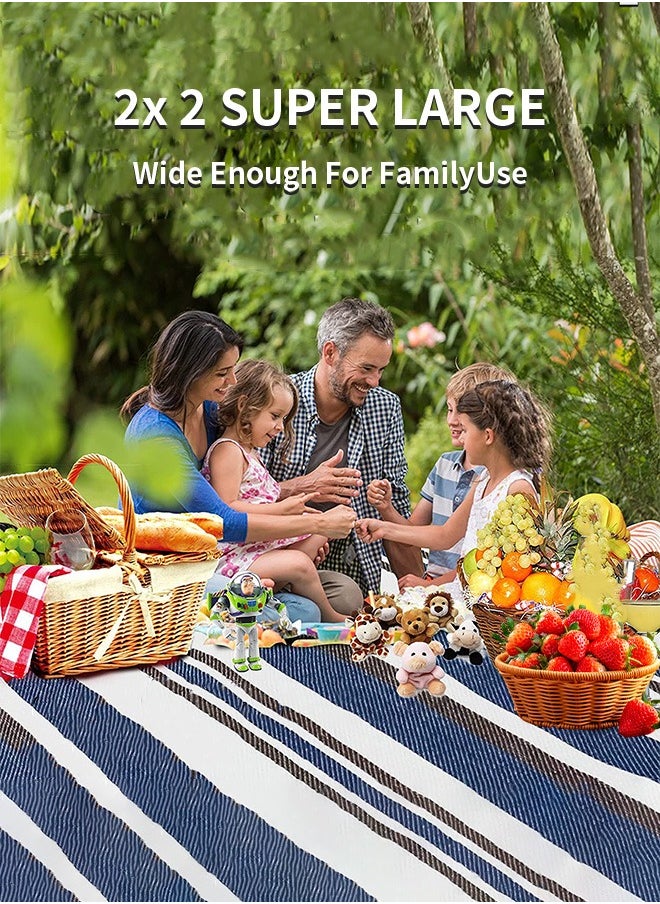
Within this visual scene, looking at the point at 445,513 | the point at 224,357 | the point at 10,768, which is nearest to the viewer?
the point at 10,768

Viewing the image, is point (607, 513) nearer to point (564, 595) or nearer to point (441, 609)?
point (564, 595)

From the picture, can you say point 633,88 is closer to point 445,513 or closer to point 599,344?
point 599,344

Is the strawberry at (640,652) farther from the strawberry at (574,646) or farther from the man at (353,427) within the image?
the man at (353,427)

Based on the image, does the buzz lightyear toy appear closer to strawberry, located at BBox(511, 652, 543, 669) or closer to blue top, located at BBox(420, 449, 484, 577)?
strawberry, located at BBox(511, 652, 543, 669)

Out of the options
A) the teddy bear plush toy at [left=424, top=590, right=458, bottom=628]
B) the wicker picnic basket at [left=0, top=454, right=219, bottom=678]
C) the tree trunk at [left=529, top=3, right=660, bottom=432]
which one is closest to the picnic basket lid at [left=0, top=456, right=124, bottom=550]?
the wicker picnic basket at [left=0, top=454, right=219, bottom=678]

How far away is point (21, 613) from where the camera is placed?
1465 millimetres

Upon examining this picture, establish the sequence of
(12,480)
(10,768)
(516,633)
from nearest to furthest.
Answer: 1. (10,768)
2. (516,633)
3. (12,480)

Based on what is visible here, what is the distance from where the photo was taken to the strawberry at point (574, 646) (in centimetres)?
136

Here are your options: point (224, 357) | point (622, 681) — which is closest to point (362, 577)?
point (224, 357)

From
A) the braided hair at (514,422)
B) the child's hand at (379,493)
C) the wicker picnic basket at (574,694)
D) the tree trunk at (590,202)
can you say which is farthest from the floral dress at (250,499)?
the tree trunk at (590,202)

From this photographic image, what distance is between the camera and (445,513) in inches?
102

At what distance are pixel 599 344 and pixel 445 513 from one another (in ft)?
4.16

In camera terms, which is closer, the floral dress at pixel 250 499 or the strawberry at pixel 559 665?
the strawberry at pixel 559 665

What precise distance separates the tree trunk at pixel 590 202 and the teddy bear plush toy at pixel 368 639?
1.95 metres
